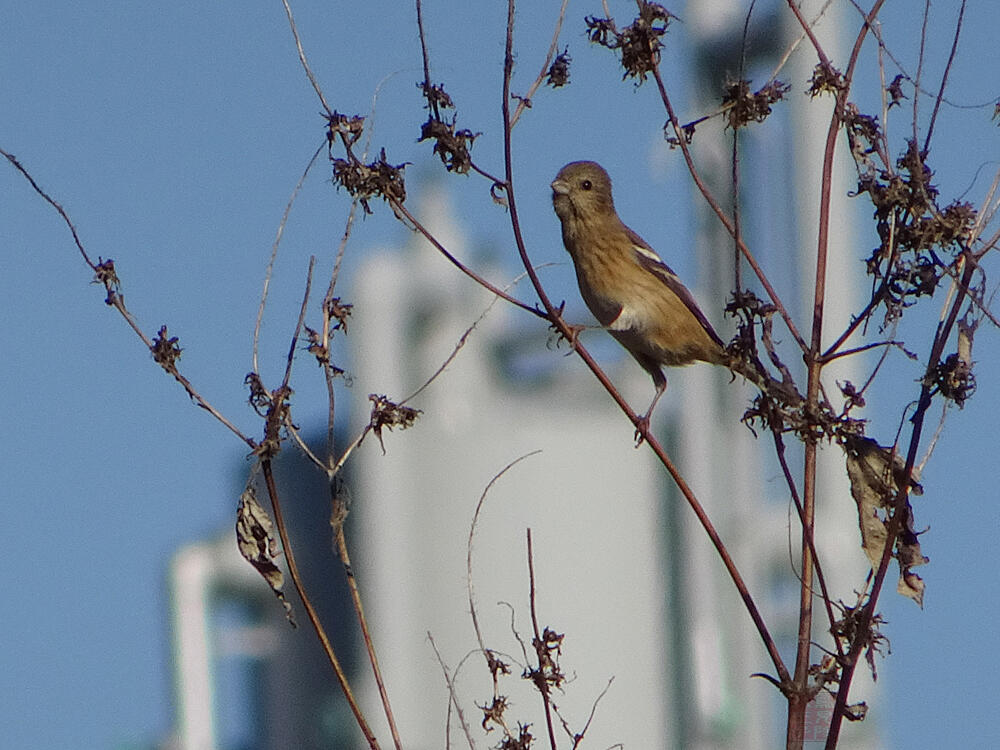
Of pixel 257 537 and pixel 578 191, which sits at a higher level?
pixel 578 191

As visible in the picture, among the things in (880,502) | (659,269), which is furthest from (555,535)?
(880,502)

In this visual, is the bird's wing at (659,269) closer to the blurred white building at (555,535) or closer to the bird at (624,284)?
the bird at (624,284)

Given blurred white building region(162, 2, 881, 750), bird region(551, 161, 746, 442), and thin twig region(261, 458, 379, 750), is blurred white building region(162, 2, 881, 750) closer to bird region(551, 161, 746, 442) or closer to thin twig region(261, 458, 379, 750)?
bird region(551, 161, 746, 442)

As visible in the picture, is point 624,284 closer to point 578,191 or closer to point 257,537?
point 578,191

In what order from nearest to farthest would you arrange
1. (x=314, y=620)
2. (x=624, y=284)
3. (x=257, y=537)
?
(x=314, y=620)
(x=257, y=537)
(x=624, y=284)

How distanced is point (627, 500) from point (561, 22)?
891cm

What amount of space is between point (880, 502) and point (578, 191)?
2.77 m

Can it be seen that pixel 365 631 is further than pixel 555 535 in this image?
No

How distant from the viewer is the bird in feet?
17.9

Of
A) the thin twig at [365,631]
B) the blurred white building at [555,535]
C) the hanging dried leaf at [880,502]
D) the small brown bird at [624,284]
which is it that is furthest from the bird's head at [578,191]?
the blurred white building at [555,535]

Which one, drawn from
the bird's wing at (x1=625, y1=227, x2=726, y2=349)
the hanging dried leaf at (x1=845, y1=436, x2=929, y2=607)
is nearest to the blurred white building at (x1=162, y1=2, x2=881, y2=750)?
the bird's wing at (x1=625, y1=227, x2=726, y2=349)

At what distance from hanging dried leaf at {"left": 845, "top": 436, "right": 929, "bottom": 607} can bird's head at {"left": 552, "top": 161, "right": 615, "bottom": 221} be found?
106 inches

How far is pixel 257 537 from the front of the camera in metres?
2.93

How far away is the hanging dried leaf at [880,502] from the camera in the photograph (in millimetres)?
2969
